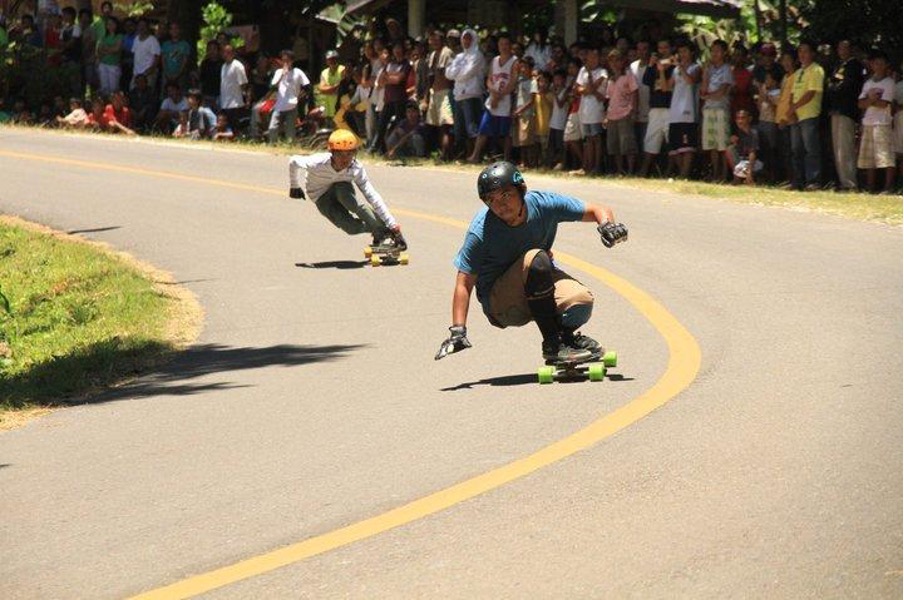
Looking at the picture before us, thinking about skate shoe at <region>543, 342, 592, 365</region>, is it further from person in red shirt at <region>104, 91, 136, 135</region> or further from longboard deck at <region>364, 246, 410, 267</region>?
person in red shirt at <region>104, 91, 136, 135</region>

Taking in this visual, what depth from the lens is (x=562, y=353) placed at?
1037 centimetres

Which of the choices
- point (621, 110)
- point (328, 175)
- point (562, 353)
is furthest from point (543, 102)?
point (562, 353)

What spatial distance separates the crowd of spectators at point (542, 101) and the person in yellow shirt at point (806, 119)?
2cm

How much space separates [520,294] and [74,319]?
5724 millimetres

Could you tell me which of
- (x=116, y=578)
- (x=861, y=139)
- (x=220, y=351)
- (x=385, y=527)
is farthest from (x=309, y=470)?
(x=861, y=139)

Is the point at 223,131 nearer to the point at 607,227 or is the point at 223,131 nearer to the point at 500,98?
the point at 500,98

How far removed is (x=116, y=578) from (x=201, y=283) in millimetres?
9906

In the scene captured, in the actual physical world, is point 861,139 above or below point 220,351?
above

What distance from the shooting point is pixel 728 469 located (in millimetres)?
7625

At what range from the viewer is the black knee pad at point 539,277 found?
10219 millimetres

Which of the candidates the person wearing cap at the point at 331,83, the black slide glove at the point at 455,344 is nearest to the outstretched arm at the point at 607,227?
the black slide glove at the point at 455,344

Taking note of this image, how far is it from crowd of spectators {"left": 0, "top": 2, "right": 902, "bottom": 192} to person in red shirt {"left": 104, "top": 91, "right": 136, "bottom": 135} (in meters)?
0.04

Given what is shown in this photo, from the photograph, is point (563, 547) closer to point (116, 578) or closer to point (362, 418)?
point (116, 578)

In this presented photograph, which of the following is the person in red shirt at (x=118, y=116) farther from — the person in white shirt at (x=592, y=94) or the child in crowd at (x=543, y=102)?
the person in white shirt at (x=592, y=94)
